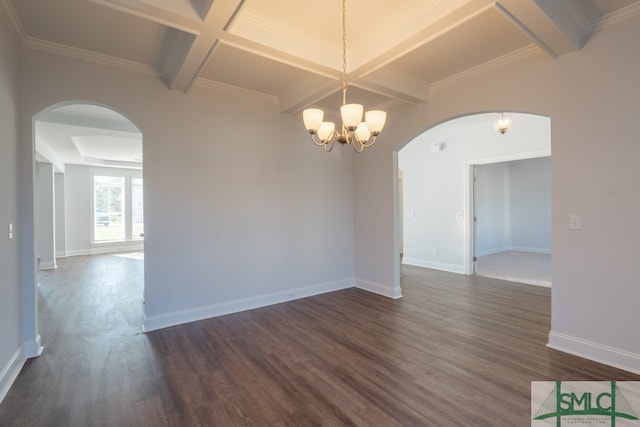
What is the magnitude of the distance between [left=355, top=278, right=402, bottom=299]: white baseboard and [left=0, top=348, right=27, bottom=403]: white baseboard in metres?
4.11

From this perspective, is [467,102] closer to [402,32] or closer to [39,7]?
[402,32]

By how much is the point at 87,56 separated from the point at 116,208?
8.48m

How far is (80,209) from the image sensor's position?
9422 mm

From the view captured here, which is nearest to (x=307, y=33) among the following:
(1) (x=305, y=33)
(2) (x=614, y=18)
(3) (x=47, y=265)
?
(1) (x=305, y=33)

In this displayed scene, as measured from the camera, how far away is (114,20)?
2.54 meters

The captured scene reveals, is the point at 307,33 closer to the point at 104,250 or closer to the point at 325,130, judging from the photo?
the point at 325,130

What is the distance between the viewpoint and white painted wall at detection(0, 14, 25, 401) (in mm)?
2326

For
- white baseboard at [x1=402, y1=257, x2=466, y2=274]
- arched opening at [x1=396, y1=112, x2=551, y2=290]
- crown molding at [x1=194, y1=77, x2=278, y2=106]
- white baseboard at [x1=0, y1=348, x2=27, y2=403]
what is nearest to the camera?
white baseboard at [x1=0, y1=348, x2=27, y2=403]

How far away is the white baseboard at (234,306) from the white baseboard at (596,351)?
9.51ft

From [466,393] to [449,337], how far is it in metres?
1.00

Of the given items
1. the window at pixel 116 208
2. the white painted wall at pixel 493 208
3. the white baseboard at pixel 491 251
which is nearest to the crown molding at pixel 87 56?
the white painted wall at pixel 493 208

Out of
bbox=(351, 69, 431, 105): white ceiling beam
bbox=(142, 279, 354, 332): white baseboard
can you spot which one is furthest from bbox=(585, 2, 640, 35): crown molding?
A: bbox=(142, 279, 354, 332): white baseboard

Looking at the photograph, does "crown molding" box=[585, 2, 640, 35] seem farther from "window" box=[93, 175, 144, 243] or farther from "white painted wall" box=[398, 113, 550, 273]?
"window" box=[93, 175, 144, 243]

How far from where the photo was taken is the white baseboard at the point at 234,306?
11.5ft
